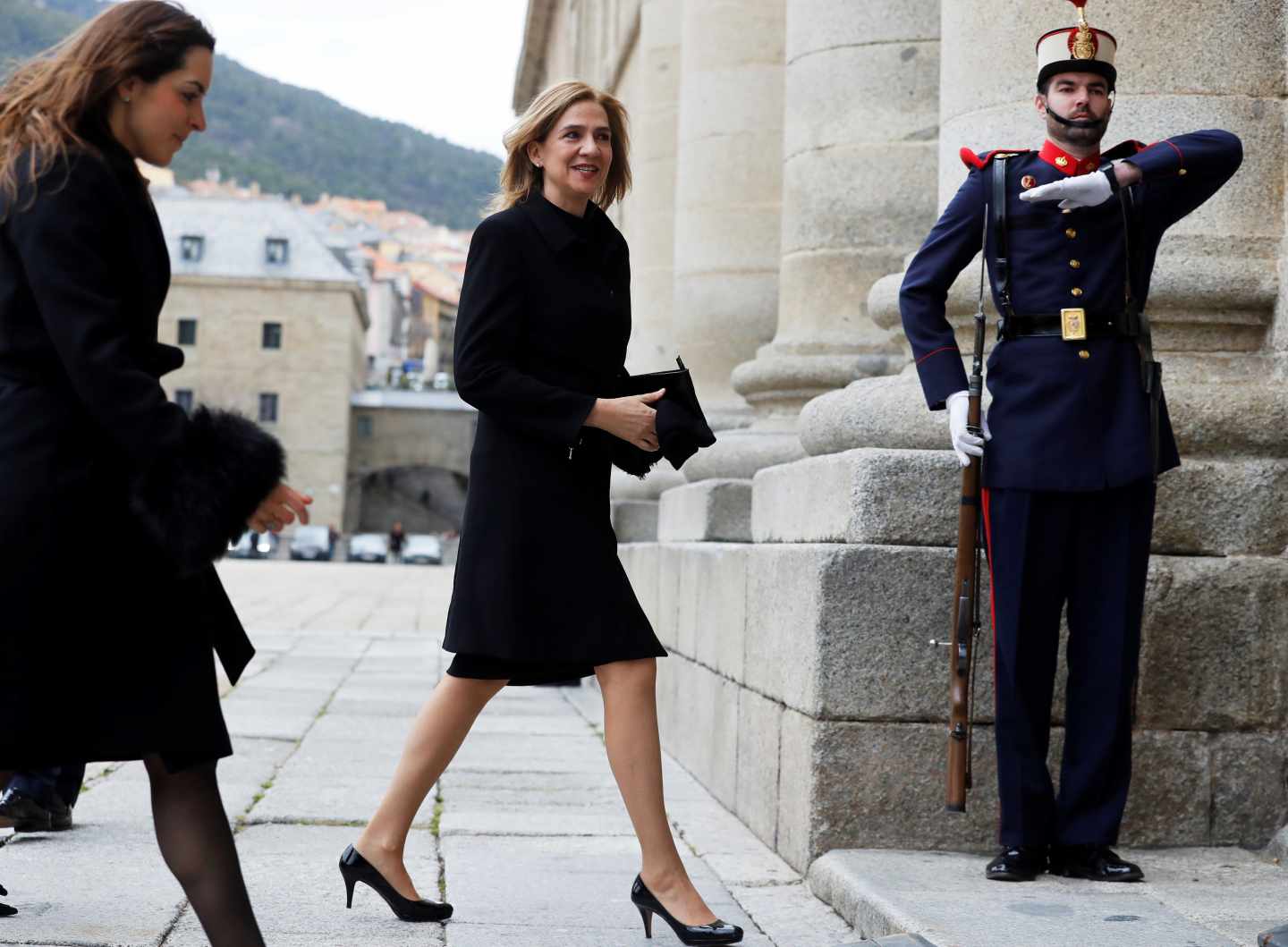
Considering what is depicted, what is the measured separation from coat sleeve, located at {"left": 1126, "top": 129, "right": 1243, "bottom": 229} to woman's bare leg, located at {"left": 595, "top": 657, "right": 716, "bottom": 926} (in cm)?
170

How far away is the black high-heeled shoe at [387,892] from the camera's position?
14.2 ft

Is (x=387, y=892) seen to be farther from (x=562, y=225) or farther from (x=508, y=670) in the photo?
(x=562, y=225)

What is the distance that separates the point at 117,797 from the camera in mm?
6066

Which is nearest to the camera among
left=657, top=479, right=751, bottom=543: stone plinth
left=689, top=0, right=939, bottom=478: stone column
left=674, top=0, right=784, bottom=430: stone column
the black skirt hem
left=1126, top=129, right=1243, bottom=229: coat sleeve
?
the black skirt hem

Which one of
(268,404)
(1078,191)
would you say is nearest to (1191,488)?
(1078,191)

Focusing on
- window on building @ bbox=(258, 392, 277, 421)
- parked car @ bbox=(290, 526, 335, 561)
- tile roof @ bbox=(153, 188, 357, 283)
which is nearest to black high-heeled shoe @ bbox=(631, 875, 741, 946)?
parked car @ bbox=(290, 526, 335, 561)

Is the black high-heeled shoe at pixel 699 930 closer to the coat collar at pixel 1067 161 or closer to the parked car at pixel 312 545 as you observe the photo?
the coat collar at pixel 1067 161

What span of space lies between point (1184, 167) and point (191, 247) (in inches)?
3134

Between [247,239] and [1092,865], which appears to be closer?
[1092,865]

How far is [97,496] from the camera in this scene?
3.02m

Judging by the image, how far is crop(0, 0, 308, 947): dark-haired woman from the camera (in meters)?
2.94

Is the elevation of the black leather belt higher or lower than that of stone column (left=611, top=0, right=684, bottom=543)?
lower

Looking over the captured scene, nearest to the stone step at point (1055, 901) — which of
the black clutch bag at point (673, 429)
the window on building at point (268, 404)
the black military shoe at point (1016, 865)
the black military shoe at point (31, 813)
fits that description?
the black military shoe at point (1016, 865)

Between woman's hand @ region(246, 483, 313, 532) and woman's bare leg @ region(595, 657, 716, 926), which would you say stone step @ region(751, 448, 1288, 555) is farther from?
woman's hand @ region(246, 483, 313, 532)
